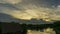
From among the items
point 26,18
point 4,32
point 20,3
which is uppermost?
point 20,3

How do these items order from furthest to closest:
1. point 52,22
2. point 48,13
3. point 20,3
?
point 20,3, point 48,13, point 52,22

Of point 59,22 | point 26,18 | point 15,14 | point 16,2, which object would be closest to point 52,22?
point 59,22

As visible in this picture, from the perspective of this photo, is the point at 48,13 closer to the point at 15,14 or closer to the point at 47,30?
the point at 47,30

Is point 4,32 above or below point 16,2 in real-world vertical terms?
below

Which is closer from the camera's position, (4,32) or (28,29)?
(28,29)

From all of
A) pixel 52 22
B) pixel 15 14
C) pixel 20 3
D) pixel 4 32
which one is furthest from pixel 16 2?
pixel 52 22

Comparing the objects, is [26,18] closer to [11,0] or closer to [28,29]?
[28,29]

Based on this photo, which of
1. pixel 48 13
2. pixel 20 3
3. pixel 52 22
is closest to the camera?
pixel 52 22

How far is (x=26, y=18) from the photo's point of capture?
1953mm

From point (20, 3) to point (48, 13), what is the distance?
38cm

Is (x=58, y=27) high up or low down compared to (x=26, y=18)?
down

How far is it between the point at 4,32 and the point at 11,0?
401 millimetres

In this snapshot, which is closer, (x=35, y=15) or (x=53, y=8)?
(x=35, y=15)

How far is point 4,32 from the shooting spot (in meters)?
2.29
